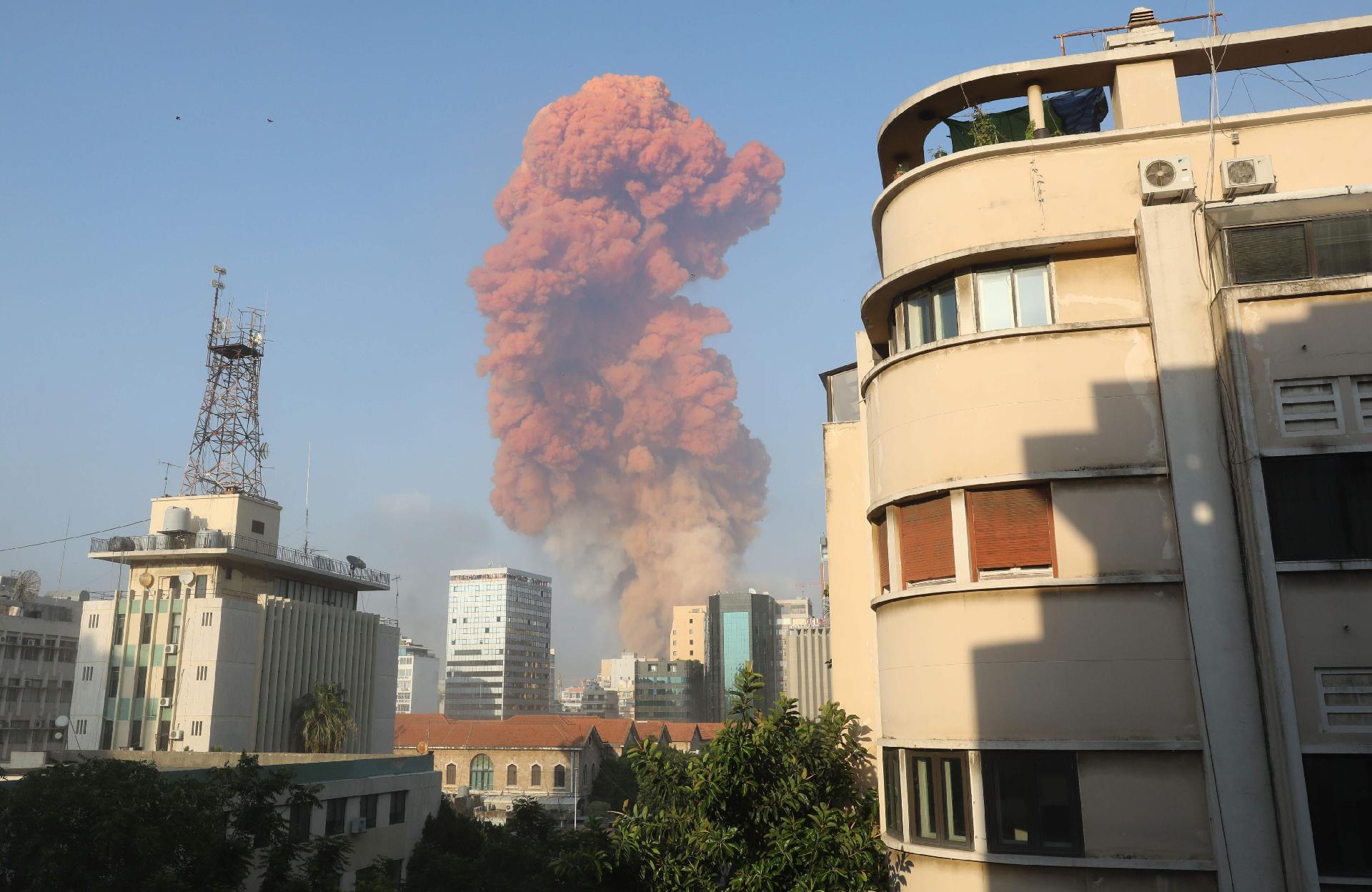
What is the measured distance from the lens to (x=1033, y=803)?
45.5 feet

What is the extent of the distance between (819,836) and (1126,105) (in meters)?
12.2

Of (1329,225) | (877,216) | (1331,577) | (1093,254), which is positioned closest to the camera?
(1331,577)

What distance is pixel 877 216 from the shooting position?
18.1 meters

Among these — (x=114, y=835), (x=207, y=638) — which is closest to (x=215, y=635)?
(x=207, y=638)

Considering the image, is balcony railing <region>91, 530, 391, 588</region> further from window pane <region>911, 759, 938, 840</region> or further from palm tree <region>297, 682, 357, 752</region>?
window pane <region>911, 759, 938, 840</region>

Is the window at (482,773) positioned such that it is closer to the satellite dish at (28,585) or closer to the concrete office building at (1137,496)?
the satellite dish at (28,585)

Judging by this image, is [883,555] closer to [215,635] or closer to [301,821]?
[301,821]

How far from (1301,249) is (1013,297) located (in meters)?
3.81

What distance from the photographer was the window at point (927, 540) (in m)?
15.2

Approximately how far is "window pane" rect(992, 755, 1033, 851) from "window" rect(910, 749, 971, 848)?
41cm

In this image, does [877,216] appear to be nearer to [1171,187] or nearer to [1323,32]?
[1171,187]

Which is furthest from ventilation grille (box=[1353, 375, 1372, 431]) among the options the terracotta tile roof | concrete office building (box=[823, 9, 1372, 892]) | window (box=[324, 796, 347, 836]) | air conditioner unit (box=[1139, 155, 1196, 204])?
the terracotta tile roof

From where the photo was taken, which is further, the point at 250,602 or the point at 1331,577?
the point at 250,602

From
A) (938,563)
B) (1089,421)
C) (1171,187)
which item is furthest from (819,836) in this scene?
(1171,187)
